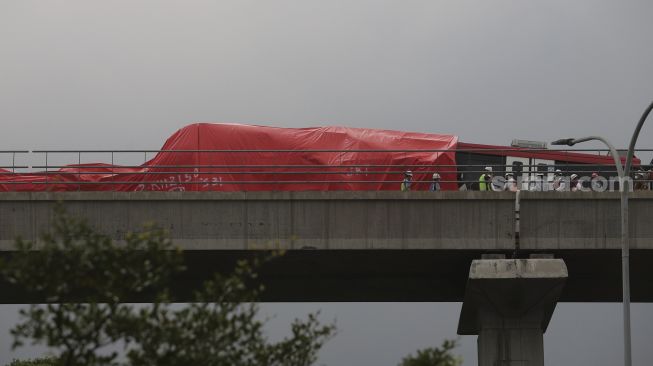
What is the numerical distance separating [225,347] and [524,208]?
50.4 feet

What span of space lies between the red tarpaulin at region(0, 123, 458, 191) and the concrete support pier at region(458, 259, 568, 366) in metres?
4.07

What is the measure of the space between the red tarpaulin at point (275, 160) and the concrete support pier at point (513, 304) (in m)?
4.07

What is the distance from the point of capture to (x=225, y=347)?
13.8 metres

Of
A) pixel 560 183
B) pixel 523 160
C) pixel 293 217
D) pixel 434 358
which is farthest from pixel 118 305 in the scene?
pixel 523 160

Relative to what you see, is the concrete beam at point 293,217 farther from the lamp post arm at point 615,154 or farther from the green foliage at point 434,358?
the green foliage at point 434,358

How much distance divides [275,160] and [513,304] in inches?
325

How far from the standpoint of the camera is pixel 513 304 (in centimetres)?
2947

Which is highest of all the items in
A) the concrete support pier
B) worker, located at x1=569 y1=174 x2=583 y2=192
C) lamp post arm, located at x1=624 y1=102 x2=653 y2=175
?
lamp post arm, located at x1=624 y1=102 x2=653 y2=175

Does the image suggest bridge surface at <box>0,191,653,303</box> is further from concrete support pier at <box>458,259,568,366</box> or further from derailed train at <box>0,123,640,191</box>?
derailed train at <box>0,123,640,191</box>

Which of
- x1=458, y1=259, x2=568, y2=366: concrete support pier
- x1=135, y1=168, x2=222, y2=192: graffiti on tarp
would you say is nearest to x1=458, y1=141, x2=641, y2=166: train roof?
x1=458, y1=259, x2=568, y2=366: concrete support pier

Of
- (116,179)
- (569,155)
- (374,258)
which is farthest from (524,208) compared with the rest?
(116,179)

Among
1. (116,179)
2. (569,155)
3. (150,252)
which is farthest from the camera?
(569,155)

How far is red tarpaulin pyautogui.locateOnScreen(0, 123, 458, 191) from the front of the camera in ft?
105

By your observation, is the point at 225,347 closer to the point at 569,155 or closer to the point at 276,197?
the point at 276,197
